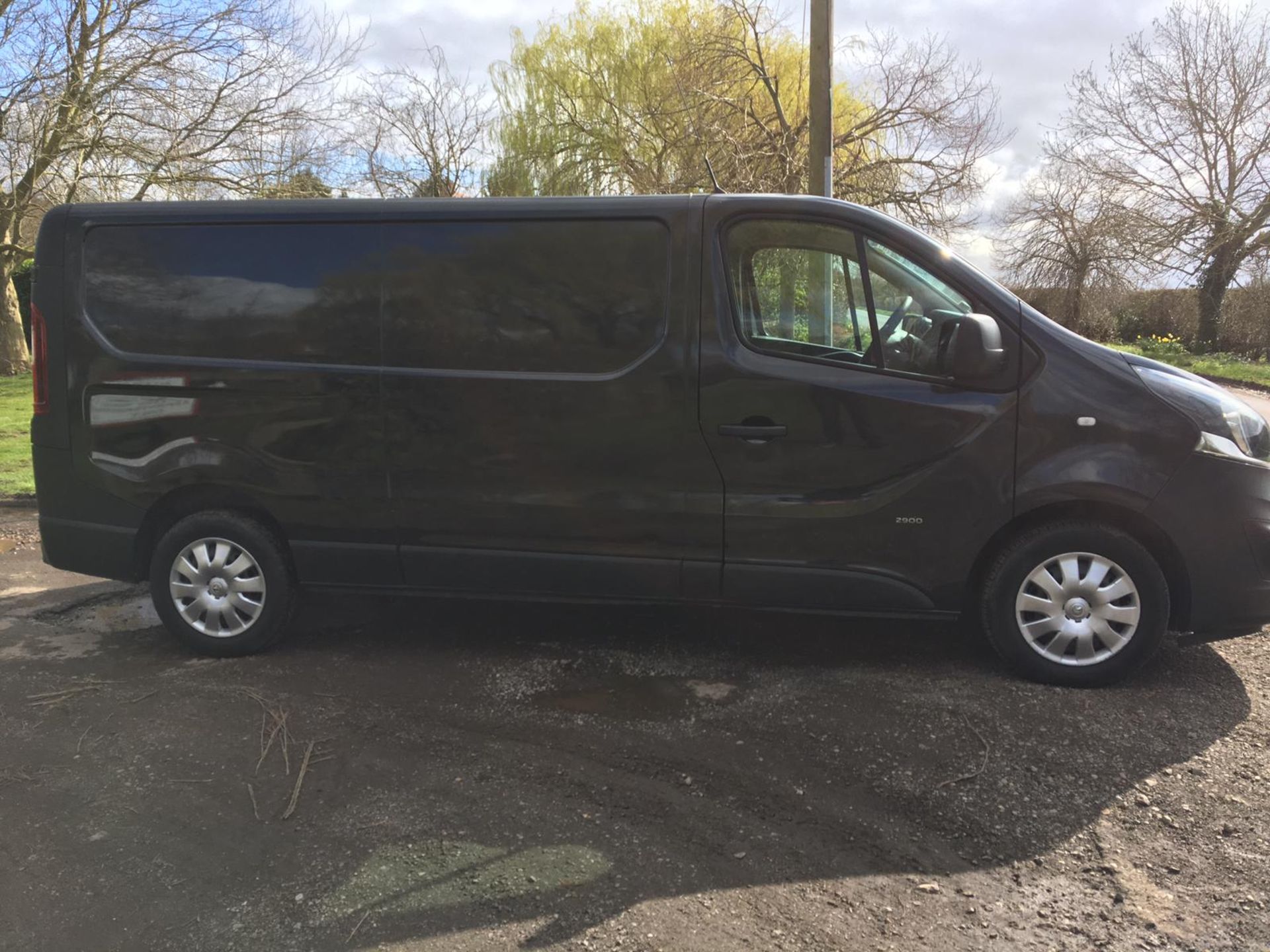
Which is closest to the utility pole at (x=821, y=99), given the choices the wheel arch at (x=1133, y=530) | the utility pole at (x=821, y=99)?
the utility pole at (x=821, y=99)

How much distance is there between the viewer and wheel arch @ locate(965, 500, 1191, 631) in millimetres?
3771

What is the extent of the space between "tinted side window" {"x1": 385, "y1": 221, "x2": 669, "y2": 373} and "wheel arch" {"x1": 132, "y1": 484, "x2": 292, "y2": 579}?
3.45 ft

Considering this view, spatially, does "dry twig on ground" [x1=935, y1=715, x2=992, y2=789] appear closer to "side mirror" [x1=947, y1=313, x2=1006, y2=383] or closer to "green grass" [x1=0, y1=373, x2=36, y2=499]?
"side mirror" [x1=947, y1=313, x2=1006, y2=383]

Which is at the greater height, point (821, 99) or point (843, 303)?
point (821, 99)

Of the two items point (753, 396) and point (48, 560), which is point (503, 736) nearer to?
point (753, 396)

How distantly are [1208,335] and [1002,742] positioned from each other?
28466mm

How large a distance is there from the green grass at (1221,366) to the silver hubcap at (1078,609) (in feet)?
51.1

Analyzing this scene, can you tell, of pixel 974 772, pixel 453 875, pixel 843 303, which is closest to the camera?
pixel 453 875

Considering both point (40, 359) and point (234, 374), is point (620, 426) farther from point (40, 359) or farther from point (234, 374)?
point (40, 359)

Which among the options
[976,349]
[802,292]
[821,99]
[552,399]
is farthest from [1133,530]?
[821,99]

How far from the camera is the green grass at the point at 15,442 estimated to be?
26.9ft

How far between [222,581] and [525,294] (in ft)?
6.65

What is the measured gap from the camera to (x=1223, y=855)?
2723 mm

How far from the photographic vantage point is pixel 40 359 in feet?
14.3
